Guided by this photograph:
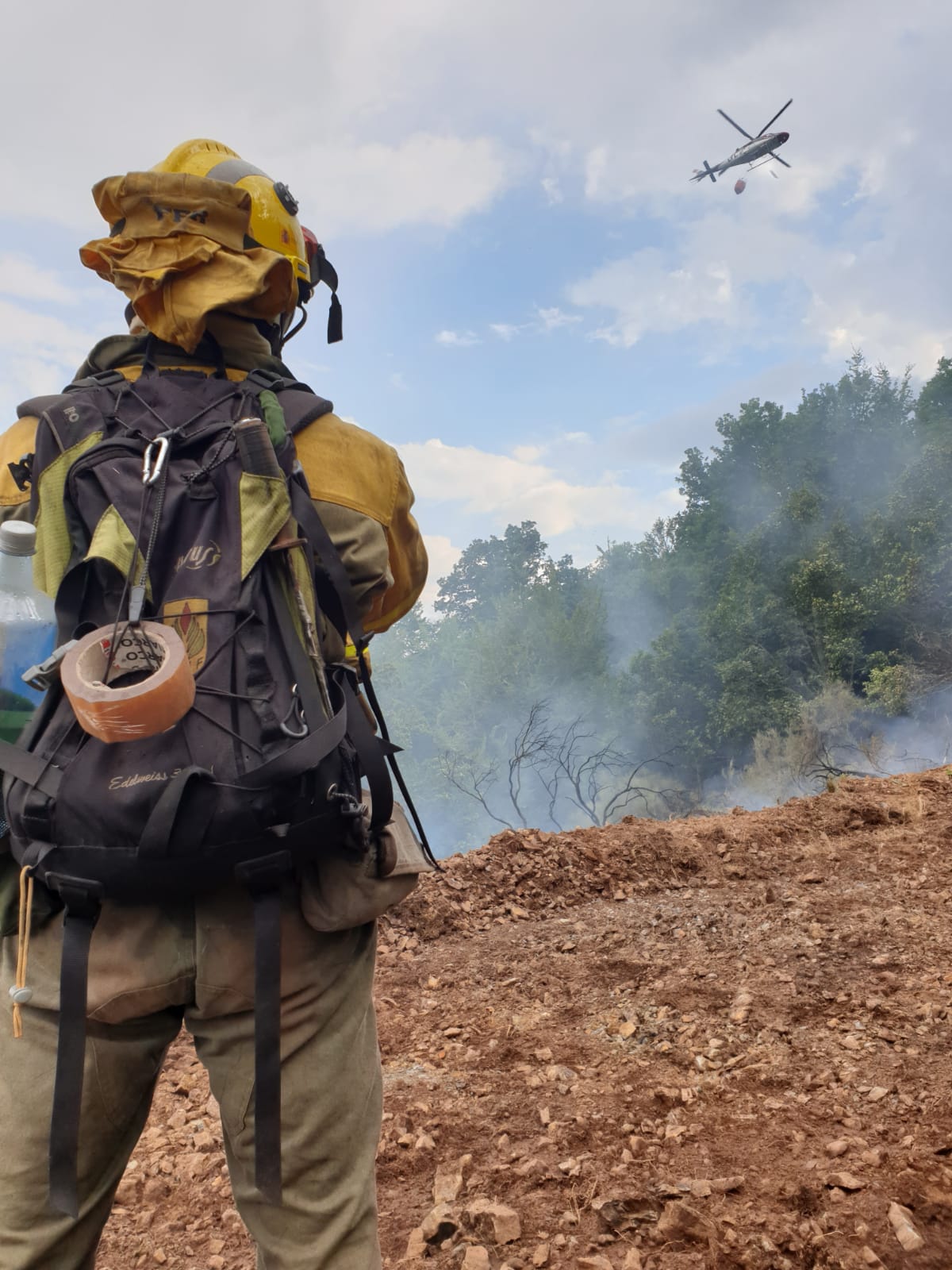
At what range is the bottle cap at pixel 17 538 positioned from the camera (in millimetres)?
1500

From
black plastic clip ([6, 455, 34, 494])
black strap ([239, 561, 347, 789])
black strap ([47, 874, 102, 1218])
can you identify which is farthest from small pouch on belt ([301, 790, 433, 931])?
black plastic clip ([6, 455, 34, 494])

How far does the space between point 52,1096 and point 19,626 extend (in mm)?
719

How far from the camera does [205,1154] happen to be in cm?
276

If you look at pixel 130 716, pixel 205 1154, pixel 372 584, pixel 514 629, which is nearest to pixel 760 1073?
pixel 205 1154

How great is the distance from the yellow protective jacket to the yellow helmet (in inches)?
9.6

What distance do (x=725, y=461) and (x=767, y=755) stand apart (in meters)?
15.8

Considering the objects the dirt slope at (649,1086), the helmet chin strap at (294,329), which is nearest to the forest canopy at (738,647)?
the dirt slope at (649,1086)

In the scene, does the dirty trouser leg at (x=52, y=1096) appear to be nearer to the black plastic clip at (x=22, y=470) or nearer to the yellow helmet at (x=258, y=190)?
the black plastic clip at (x=22, y=470)

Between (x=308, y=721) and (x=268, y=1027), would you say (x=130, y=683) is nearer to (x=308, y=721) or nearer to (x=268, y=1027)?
(x=308, y=721)

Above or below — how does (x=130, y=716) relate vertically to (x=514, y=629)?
below

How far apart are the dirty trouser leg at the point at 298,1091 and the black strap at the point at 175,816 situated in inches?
7.4

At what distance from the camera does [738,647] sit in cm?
2530

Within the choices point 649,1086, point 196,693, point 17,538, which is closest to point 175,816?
point 196,693

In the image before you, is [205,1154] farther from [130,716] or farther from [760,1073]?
[130,716]
